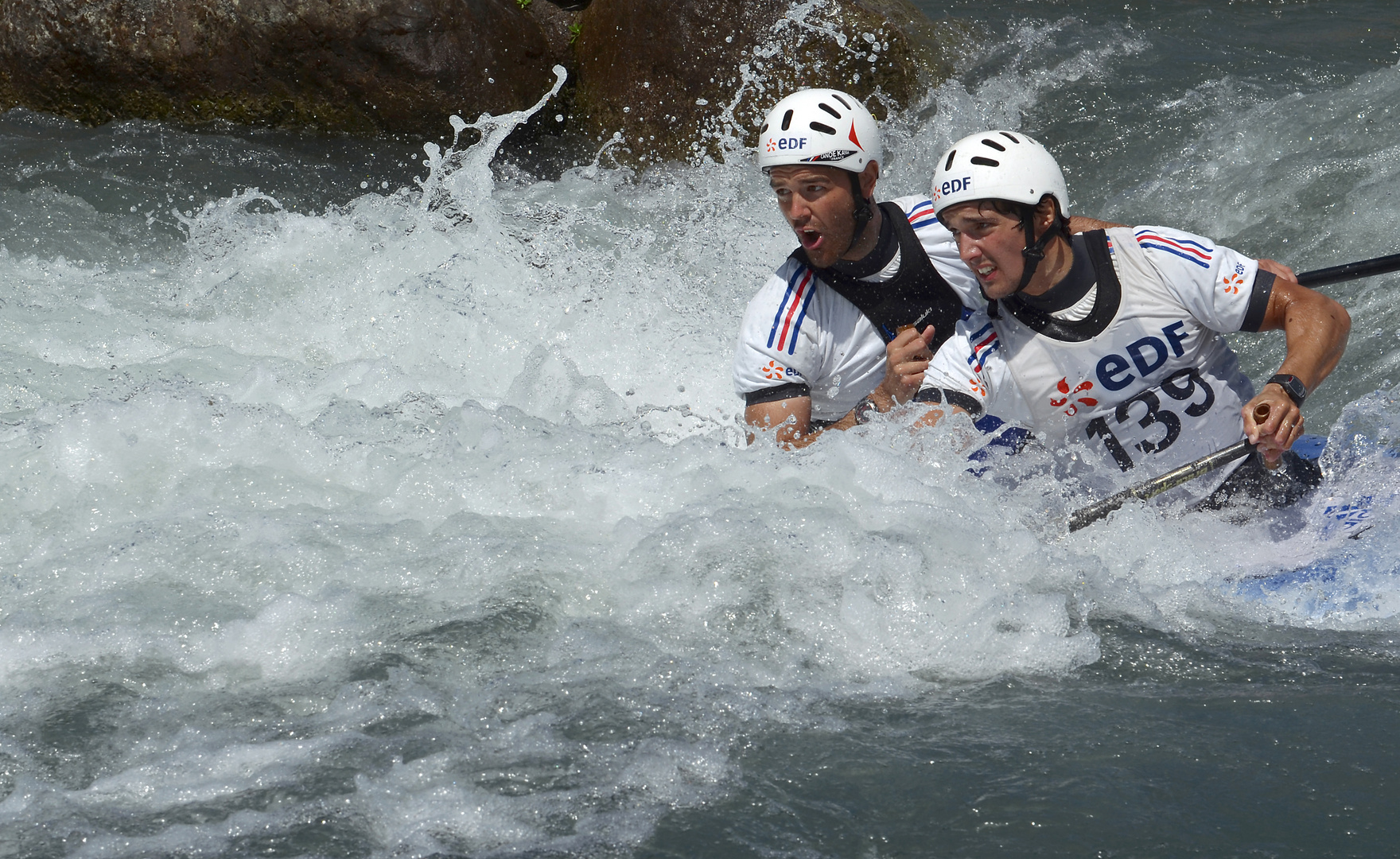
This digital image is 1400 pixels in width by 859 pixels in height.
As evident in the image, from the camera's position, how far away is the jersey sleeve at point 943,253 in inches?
188

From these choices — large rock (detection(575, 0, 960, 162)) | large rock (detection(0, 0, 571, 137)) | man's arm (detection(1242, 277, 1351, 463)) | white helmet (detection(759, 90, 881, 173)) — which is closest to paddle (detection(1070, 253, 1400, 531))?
man's arm (detection(1242, 277, 1351, 463))

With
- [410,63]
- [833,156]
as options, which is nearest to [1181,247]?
[833,156]

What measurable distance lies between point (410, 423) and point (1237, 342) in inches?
180

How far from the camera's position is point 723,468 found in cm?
464

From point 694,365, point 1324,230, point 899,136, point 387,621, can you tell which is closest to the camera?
point 387,621

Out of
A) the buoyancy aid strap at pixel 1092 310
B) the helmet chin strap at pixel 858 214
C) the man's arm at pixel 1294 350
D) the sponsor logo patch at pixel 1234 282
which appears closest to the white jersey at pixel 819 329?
the helmet chin strap at pixel 858 214

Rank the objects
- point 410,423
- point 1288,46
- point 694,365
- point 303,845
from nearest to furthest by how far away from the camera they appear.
→ point 303,845
point 410,423
point 694,365
point 1288,46

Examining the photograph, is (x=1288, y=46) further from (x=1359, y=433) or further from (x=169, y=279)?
(x=169, y=279)

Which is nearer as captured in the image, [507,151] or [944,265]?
[944,265]

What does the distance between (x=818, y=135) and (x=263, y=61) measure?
5830mm

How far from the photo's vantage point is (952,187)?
416cm

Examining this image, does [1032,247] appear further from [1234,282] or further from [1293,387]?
[1293,387]

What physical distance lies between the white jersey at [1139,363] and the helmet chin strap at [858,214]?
0.50 metres

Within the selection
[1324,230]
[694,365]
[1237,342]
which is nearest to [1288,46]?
[1324,230]
